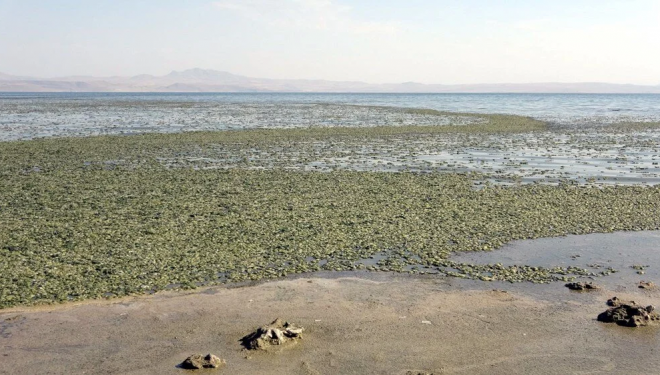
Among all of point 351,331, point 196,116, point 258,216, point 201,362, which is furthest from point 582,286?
point 196,116

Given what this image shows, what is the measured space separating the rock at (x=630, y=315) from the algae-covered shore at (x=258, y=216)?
1866 mm

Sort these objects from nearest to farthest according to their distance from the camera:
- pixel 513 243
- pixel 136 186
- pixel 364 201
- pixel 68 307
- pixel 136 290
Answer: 1. pixel 68 307
2. pixel 136 290
3. pixel 513 243
4. pixel 364 201
5. pixel 136 186

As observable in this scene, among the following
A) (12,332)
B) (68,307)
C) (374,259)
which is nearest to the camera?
(12,332)

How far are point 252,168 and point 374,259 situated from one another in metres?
12.1

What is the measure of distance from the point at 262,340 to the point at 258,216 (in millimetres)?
7128

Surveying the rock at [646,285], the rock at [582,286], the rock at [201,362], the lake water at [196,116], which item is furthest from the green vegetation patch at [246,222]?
the lake water at [196,116]

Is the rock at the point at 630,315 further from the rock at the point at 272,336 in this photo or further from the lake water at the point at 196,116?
the lake water at the point at 196,116

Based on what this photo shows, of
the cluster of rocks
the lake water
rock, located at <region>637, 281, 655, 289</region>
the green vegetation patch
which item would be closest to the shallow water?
rock, located at <region>637, 281, 655, 289</region>

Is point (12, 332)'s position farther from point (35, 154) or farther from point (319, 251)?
point (35, 154)

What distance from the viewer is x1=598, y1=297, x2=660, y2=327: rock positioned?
28.7ft

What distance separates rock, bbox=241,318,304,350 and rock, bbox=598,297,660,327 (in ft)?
15.0

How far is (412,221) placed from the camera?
14547 millimetres

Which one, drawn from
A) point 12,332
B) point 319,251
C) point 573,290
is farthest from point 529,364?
point 12,332

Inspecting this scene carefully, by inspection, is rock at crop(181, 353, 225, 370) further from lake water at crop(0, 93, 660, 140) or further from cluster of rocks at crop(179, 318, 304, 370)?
lake water at crop(0, 93, 660, 140)
